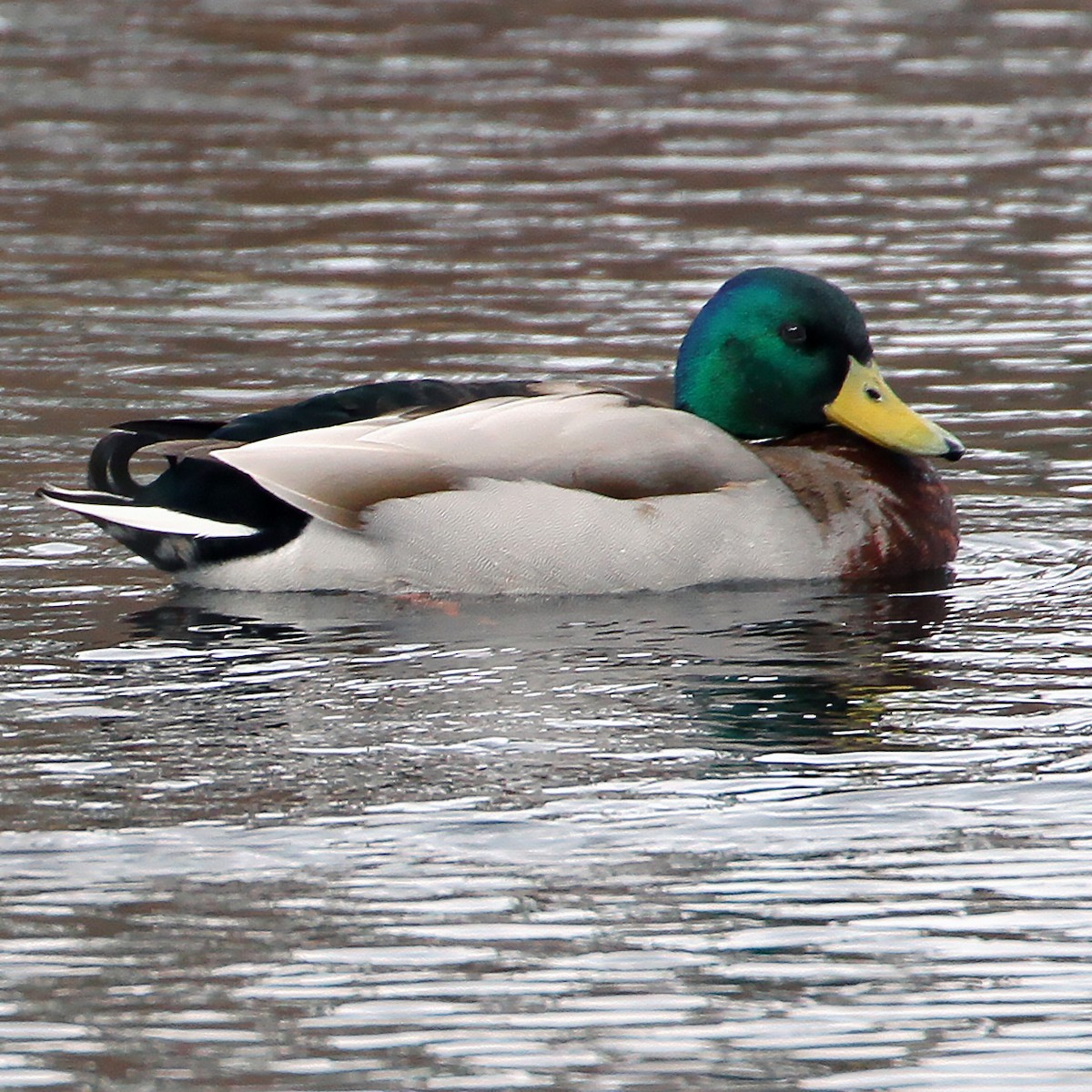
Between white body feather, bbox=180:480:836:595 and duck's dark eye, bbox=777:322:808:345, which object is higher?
duck's dark eye, bbox=777:322:808:345

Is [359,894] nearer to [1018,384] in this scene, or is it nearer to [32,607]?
[32,607]

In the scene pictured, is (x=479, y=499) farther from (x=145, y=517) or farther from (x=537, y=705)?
(x=537, y=705)

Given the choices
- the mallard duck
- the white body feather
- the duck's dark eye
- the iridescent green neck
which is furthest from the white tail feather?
the duck's dark eye

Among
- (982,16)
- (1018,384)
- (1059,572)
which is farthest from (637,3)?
(1059,572)

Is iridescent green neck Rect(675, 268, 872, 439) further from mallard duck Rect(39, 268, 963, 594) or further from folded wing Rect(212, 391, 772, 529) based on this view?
folded wing Rect(212, 391, 772, 529)

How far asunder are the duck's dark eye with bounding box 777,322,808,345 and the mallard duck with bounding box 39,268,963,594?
38cm

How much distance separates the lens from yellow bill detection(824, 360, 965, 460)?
840 cm

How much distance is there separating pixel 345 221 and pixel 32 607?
612 cm

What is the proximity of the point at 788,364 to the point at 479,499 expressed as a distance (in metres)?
1.23

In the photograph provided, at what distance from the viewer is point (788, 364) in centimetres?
843

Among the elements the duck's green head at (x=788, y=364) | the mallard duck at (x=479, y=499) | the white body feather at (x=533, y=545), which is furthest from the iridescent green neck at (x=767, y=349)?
the white body feather at (x=533, y=545)

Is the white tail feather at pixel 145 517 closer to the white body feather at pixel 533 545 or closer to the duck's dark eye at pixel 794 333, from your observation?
the white body feather at pixel 533 545

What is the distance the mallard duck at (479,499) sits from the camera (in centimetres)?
786

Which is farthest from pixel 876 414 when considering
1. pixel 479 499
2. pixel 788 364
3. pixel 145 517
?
pixel 145 517
